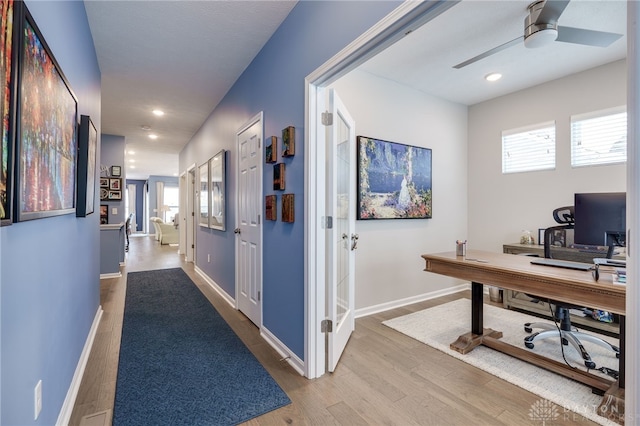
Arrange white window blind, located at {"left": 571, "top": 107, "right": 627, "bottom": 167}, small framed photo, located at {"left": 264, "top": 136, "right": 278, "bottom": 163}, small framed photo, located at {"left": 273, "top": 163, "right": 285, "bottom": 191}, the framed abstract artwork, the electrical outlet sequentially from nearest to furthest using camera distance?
1. the electrical outlet
2. small framed photo, located at {"left": 273, "top": 163, "right": 285, "bottom": 191}
3. small framed photo, located at {"left": 264, "top": 136, "right": 278, "bottom": 163}
4. white window blind, located at {"left": 571, "top": 107, "right": 627, "bottom": 167}
5. the framed abstract artwork

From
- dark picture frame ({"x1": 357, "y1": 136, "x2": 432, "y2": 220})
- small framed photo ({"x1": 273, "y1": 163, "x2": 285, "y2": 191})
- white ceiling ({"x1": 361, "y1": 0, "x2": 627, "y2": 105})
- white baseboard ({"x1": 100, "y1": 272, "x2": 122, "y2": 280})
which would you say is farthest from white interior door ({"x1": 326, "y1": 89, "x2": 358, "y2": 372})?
white baseboard ({"x1": 100, "y1": 272, "x2": 122, "y2": 280})

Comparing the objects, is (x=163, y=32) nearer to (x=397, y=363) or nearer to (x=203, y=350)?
(x=203, y=350)

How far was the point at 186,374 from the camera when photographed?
212 cm

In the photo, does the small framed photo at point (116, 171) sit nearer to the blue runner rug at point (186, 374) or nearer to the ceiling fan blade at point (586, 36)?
the blue runner rug at point (186, 374)

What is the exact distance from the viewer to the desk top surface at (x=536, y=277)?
167cm

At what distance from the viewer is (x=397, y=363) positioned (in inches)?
90.2

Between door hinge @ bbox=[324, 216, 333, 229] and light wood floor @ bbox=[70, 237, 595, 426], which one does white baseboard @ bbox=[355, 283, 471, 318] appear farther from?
door hinge @ bbox=[324, 216, 333, 229]

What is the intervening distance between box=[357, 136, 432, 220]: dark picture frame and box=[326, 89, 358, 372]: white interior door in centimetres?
55

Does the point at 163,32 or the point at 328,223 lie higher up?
the point at 163,32

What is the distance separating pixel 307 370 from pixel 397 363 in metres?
0.71

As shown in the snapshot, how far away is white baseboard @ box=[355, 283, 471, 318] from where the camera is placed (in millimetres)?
3328

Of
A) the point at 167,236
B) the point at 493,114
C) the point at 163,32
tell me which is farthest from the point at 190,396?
the point at 167,236

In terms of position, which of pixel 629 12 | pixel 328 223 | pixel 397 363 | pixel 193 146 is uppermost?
pixel 193 146

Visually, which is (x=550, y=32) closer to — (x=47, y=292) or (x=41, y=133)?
(x=41, y=133)
